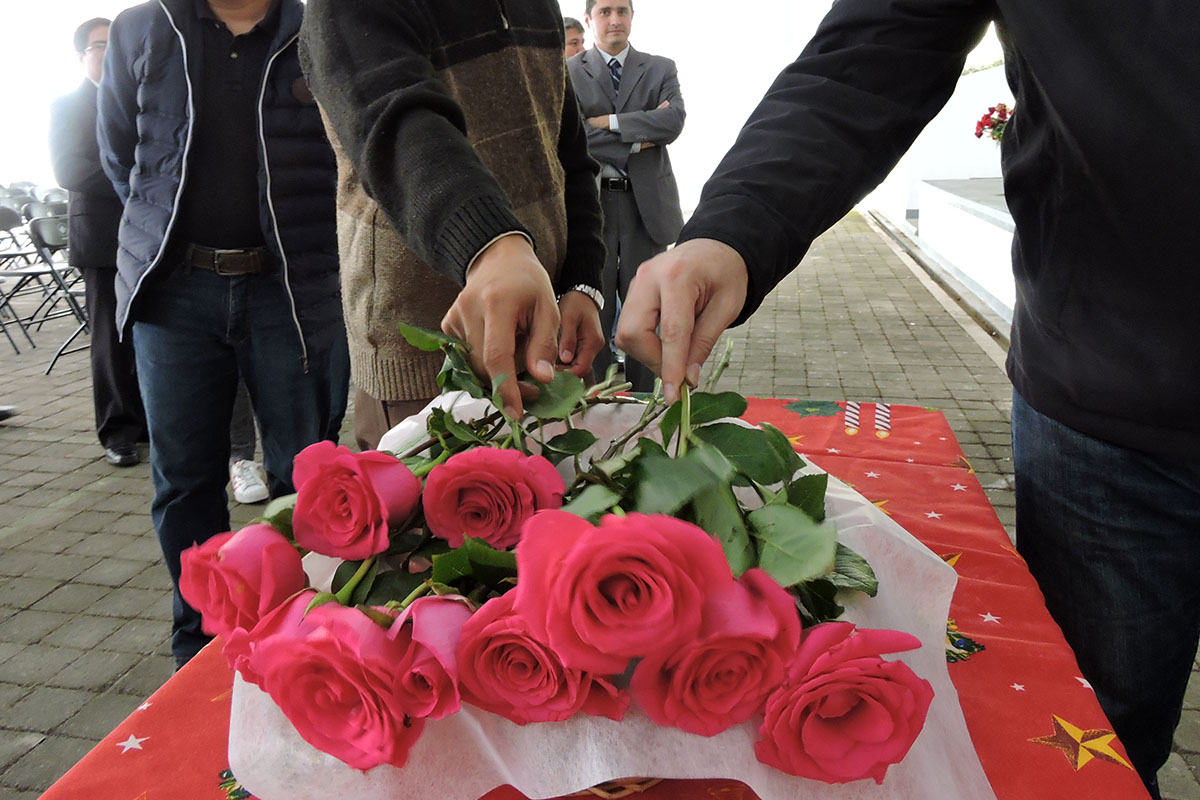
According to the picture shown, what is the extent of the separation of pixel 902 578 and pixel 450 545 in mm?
460

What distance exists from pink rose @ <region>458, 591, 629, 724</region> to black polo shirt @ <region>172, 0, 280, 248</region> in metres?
1.66

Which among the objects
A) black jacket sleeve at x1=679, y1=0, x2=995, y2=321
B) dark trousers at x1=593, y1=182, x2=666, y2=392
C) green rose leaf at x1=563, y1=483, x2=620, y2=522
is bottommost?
dark trousers at x1=593, y1=182, x2=666, y2=392

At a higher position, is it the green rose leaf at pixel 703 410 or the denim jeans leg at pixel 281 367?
the green rose leaf at pixel 703 410

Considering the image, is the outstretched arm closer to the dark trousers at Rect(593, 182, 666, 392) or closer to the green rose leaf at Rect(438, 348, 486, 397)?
the green rose leaf at Rect(438, 348, 486, 397)

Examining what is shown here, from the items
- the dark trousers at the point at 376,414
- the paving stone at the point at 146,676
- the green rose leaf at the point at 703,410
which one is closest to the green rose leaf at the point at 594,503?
the green rose leaf at the point at 703,410

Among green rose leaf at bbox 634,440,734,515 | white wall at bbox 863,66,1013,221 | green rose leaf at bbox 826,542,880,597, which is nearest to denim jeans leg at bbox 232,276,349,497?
green rose leaf at bbox 634,440,734,515

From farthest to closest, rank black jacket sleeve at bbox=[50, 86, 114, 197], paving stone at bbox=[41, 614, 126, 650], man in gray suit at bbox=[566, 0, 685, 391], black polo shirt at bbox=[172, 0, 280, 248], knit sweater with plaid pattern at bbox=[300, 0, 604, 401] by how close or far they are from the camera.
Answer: man in gray suit at bbox=[566, 0, 685, 391], black jacket sleeve at bbox=[50, 86, 114, 197], paving stone at bbox=[41, 614, 126, 650], black polo shirt at bbox=[172, 0, 280, 248], knit sweater with plaid pattern at bbox=[300, 0, 604, 401]

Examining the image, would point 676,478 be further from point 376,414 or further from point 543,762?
point 376,414

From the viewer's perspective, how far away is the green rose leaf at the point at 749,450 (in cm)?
76

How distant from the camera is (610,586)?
0.56 m

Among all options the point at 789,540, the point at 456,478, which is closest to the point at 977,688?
the point at 789,540

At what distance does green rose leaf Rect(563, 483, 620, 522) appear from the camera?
2.25ft

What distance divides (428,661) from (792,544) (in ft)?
0.99

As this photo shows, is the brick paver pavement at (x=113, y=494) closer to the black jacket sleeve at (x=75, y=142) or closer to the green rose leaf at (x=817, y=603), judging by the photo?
the black jacket sleeve at (x=75, y=142)
